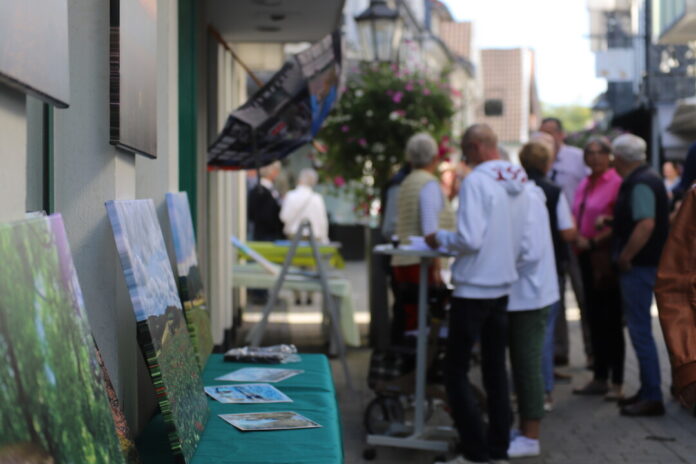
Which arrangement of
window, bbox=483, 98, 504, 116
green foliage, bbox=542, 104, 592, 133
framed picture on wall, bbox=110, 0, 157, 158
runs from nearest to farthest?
framed picture on wall, bbox=110, 0, 157, 158 < window, bbox=483, 98, 504, 116 < green foliage, bbox=542, 104, 592, 133

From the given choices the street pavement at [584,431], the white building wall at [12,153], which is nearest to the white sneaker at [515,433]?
the street pavement at [584,431]

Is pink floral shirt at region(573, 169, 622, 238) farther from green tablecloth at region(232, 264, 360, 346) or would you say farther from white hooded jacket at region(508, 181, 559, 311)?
white hooded jacket at region(508, 181, 559, 311)

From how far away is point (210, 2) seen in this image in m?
8.16

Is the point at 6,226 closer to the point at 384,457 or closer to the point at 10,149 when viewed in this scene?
the point at 10,149

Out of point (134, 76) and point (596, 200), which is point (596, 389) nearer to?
point (596, 200)

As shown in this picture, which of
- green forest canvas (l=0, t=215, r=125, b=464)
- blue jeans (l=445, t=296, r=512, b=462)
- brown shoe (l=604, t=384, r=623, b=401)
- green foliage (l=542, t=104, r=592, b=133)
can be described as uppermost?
green foliage (l=542, t=104, r=592, b=133)

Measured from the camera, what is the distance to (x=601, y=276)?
8.18m

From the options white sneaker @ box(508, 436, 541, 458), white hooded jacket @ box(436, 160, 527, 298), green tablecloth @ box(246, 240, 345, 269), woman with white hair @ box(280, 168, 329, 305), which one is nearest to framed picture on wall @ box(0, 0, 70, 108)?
white hooded jacket @ box(436, 160, 527, 298)

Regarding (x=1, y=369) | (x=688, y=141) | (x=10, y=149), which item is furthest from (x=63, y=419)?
(x=688, y=141)

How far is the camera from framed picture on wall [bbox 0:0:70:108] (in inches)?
Result: 81.6

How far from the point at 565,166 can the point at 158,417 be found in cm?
619

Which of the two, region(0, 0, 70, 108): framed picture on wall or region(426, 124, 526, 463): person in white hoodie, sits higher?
region(0, 0, 70, 108): framed picture on wall

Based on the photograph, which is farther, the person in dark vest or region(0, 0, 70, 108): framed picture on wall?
the person in dark vest

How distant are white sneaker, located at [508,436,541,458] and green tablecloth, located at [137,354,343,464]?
7.05ft
